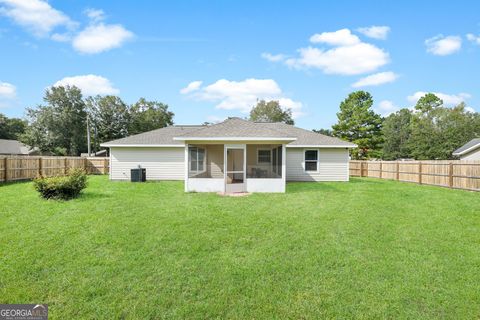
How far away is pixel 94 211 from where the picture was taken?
736 cm

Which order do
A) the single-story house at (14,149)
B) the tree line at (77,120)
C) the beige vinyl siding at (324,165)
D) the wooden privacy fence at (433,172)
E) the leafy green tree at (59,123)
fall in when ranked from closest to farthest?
the wooden privacy fence at (433,172)
the beige vinyl siding at (324,165)
the leafy green tree at (59,123)
the tree line at (77,120)
the single-story house at (14,149)

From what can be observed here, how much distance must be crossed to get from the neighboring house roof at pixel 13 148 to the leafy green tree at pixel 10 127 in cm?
489

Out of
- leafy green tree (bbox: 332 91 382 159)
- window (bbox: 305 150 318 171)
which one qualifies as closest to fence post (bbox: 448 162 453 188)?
window (bbox: 305 150 318 171)

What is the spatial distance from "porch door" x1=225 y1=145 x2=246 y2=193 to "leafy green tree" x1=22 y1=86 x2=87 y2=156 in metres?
37.8

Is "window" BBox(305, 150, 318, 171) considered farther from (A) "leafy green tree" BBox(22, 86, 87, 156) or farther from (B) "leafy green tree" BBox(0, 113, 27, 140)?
(B) "leafy green tree" BBox(0, 113, 27, 140)

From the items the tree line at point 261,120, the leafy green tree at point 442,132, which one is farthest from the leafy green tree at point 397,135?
the leafy green tree at point 442,132

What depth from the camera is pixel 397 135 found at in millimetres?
51938

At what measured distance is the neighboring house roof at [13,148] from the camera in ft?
131

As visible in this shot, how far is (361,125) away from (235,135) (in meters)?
30.8

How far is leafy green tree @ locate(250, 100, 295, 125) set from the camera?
4325cm

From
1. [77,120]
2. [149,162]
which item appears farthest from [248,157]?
[77,120]

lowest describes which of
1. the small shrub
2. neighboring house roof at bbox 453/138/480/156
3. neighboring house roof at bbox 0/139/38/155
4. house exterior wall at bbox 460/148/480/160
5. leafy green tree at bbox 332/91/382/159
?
the small shrub
